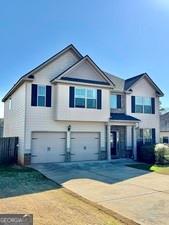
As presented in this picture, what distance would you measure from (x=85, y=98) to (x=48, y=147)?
4541 mm

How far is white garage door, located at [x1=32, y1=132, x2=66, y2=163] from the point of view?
17.7m

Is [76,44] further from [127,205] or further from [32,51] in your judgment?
[127,205]

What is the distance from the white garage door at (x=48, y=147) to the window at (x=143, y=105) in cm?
761

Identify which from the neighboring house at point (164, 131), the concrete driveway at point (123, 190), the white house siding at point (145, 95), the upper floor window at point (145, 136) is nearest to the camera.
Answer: the concrete driveway at point (123, 190)

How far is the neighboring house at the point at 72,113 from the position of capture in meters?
17.7

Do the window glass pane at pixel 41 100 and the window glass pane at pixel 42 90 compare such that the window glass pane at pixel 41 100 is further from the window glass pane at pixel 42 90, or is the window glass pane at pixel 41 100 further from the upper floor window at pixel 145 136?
the upper floor window at pixel 145 136

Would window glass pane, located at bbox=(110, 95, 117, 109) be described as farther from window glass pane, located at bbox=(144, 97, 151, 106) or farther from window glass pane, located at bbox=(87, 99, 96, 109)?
window glass pane, located at bbox=(144, 97, 151, 106)

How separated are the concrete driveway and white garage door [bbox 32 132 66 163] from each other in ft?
4.64

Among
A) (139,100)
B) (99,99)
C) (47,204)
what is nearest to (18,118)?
(99,99)

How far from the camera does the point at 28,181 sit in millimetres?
11734

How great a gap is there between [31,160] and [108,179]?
7.00 meters

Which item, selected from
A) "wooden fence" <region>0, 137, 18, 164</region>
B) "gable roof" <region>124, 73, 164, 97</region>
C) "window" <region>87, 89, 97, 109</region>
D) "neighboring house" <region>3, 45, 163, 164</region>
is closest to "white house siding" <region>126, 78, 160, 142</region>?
"neighboring house" <region>3, 45, 163, 164</region>

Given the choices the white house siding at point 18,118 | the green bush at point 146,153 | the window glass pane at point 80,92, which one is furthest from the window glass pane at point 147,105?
the white house siding at point 18,118

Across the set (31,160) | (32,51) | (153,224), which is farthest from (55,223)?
(32,51)
